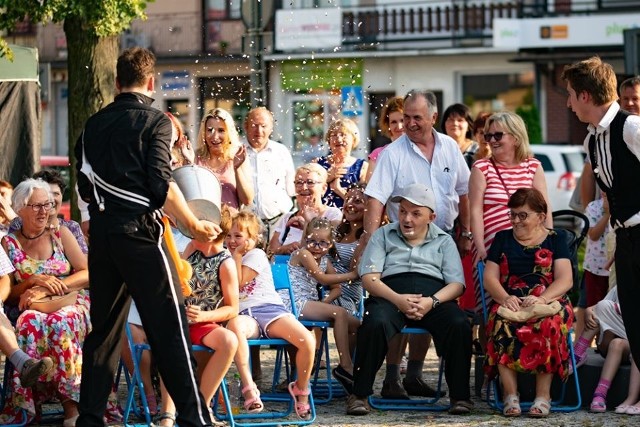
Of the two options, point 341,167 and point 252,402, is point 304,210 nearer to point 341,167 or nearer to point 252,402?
point 341,167

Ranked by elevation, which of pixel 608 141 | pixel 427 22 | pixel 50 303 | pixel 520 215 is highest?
pixel 427 22

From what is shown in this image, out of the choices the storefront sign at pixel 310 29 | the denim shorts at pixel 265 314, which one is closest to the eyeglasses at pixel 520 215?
the denim shorts at pixel 265 314

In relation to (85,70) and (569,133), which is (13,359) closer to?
(85,70)

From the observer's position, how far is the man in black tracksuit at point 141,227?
7359mm

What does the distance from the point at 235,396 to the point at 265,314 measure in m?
0.70

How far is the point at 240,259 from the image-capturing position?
9.16 metres

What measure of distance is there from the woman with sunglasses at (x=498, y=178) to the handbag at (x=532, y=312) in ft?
2.34

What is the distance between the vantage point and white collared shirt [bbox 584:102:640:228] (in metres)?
7.64

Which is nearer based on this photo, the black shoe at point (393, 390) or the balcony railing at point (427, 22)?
the black shoe at point (393, 390)

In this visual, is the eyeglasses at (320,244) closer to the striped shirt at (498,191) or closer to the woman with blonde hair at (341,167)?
the woman with blonde hair at (341,167)

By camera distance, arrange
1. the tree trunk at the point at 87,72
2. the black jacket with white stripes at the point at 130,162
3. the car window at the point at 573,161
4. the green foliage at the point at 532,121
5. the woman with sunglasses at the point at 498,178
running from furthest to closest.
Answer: the green foliage at the point at 532,121
the car window at the point at 573,161
the tree trunk at the point at 87,72
the woman with sunglasses at the point at 498,178
the black jacket with white stripes at the point at 130,162

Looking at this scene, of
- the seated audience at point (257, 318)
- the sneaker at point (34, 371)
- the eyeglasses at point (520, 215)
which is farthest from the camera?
the eyeglasses at point (520, 215)

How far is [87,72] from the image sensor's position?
15148 millimetres

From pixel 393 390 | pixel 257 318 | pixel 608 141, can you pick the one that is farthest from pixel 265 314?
pixel 608 141
